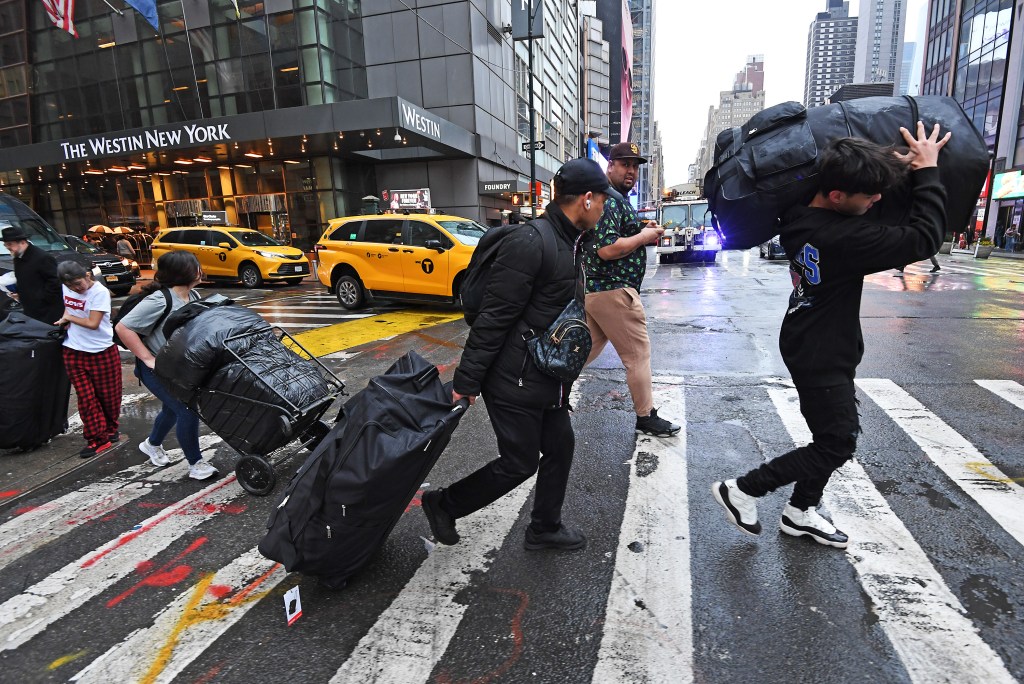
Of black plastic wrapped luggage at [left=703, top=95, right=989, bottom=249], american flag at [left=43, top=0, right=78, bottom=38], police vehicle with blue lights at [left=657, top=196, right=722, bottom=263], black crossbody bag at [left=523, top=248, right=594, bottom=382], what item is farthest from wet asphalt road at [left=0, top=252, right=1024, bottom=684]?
police vehicle with blue lights at [left=657, top=196, right=722, bottom=263]

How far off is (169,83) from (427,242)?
23.1 m

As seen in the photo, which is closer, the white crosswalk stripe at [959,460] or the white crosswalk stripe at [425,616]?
the white crosswalk stripe at [425,616]

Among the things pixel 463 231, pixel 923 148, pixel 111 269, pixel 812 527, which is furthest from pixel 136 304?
pixel 111 269

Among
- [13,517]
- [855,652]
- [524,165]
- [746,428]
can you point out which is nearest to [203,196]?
[524,165]

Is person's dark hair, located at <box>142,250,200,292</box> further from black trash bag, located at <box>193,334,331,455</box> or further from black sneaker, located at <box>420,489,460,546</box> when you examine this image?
black sneaker, located at <box>420,489,460,546</box>

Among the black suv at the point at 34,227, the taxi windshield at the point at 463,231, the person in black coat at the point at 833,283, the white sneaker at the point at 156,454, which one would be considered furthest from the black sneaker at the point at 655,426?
the black suv at the point at 34,227

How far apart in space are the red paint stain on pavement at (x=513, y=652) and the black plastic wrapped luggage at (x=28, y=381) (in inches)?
167

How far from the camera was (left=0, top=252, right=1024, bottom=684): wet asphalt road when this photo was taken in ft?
7.13

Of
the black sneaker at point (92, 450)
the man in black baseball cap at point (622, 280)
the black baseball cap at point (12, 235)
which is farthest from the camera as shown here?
the black baseball cap at point (12, 235)

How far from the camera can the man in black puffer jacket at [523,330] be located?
246 centimetres

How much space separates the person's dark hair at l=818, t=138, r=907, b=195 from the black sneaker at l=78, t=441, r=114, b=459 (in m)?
5.46

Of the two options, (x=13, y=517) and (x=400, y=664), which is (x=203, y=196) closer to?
(x=13, y=517)

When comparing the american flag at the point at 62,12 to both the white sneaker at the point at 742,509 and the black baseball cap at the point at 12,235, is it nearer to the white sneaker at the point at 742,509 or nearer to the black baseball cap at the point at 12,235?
the black baseball cap at the point at 12,235

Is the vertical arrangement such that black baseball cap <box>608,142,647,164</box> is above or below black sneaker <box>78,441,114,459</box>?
above
